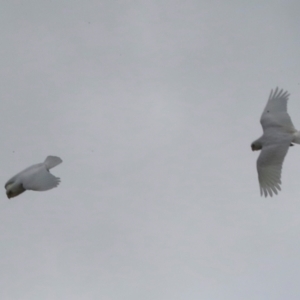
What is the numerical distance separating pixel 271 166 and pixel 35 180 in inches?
304

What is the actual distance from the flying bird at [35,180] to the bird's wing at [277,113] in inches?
290

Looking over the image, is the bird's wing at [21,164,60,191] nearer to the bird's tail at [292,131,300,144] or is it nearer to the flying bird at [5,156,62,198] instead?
the flying bird at [5,156,62,198]

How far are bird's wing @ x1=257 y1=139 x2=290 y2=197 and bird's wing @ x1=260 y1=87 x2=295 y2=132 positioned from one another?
0.89 metres

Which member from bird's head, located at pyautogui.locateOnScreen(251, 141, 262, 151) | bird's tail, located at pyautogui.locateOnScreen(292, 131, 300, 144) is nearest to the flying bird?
bird's head, located at pyautogui.locateOnScreen(251, 141, 262, 151)

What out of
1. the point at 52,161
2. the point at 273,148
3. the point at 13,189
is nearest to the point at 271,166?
the point at 273,148

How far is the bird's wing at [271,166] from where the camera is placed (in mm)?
22625

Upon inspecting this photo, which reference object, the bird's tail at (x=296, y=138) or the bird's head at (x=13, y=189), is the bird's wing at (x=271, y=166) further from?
the bird's head at (x=13, y=189)

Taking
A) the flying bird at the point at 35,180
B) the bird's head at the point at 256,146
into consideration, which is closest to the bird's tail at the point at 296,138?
the bird's head at the point at 256,146

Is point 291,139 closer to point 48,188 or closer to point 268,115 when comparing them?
point 268,115

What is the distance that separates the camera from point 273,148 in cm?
2275

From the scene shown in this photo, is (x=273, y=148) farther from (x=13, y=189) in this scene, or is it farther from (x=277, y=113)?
(x=13, y=189)

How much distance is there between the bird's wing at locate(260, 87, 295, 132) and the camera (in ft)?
77.0

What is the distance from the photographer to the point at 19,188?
2131cm

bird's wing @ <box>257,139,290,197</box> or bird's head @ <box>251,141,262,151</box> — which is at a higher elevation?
bird's head @ <box>251,141,262,151</box>
